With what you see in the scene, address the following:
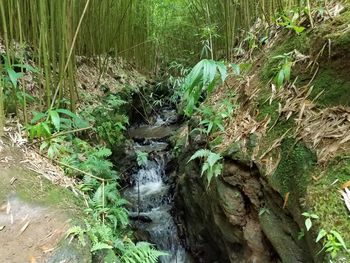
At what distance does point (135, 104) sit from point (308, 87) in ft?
13.3

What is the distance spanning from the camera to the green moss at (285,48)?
2.10 metres

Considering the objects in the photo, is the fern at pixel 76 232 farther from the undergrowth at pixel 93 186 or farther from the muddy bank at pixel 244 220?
the muddy bank at pixel 244 220

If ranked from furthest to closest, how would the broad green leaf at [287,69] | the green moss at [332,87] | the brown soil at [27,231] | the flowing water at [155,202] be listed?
the flowing water at [155,202]
the broad green leaf at [287,69]
the green moss at [332,87]
the brown soil at [27,231]

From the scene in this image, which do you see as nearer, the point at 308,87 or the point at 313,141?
the point at 313,141

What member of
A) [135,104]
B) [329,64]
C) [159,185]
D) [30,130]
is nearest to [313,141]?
[329,64]

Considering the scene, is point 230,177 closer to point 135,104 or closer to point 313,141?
point 313,141

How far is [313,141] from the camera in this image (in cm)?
163

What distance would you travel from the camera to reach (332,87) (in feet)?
5.82

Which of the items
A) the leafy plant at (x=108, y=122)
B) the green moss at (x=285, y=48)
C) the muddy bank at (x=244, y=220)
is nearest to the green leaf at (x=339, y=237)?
the muddy bank at (x=244, y=220)

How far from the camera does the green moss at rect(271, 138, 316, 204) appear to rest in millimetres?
1598

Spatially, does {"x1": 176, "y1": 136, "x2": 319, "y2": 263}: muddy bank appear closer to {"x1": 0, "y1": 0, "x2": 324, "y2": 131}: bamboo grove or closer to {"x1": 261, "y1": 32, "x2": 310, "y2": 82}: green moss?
{"x1": 261, "y1": 32, "x2": 310, "y2": 82}: green moss

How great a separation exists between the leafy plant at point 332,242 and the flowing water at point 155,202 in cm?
204

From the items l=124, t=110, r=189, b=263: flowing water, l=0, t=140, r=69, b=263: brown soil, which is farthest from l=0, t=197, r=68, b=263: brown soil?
l=124, t=110, r=189, b=263: flowing water

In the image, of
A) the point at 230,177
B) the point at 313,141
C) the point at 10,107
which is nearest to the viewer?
the point at 313,141
